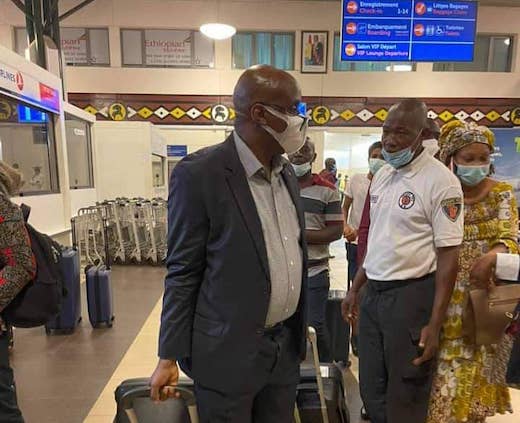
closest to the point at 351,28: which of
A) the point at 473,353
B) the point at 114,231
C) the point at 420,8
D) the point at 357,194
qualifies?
the point at 420,8

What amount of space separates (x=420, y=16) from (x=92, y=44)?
7.01m

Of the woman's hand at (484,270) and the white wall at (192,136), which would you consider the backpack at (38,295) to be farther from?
the white wall at (192,136)

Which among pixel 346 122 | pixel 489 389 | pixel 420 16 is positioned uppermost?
pixel 420 16

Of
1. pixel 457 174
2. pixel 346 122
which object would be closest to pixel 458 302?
pixel 457 174

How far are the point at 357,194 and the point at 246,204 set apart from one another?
8.17 feet

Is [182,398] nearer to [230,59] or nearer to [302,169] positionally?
[302,169]

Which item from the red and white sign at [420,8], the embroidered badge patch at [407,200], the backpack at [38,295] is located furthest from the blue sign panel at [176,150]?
the embroidered badge patch at [407,200]

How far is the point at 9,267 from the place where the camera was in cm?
155

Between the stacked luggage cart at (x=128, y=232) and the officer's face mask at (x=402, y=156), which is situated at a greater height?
the officer's face mask at (x=402, y=156)

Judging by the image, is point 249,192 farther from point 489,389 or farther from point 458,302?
point 489,389

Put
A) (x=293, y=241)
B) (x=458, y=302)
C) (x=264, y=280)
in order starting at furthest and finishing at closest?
(x=458, y=302) → (x=293, y=241) → (x=264, y=280)

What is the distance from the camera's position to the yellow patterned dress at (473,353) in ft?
5.52

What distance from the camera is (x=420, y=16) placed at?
243 inches

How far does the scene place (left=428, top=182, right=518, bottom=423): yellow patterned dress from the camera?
1683 mm
